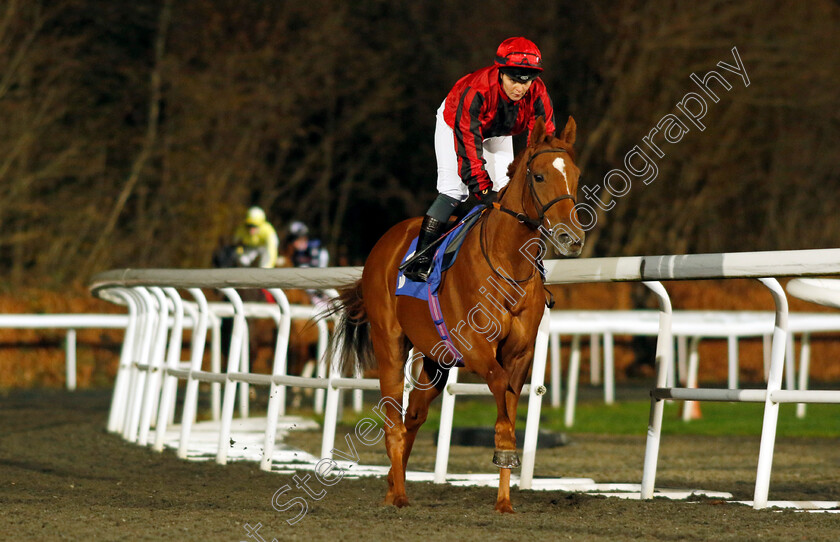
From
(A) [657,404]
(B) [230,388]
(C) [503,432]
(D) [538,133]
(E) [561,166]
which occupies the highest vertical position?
(D) [538,133]

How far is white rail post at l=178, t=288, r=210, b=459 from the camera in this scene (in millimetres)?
8516

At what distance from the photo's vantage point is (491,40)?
77.8 feet

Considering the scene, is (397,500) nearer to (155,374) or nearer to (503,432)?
(503,432)

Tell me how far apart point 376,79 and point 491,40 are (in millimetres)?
2825

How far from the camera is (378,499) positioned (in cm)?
621

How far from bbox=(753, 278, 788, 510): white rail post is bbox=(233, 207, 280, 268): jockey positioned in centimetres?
877

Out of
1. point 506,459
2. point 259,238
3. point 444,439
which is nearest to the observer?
point 506,459

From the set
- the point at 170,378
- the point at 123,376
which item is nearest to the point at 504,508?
the point at 170,378

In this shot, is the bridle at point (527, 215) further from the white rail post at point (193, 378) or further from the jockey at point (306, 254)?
the jockey at point (306, 254)

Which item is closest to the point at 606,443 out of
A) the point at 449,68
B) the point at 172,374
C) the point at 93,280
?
the point at 172,374

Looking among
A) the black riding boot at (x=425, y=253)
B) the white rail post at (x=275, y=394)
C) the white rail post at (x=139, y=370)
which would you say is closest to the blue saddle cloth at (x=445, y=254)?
the black riding boot at (x=425, y=253)

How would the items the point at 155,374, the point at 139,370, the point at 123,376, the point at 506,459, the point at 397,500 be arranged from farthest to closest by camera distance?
the point at 123,376 → the point at 139,370 → the point at 155,374 → the point at 397,500 → the point at 506,459

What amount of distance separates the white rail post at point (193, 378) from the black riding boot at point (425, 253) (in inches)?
123

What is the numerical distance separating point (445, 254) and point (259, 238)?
349 inches
